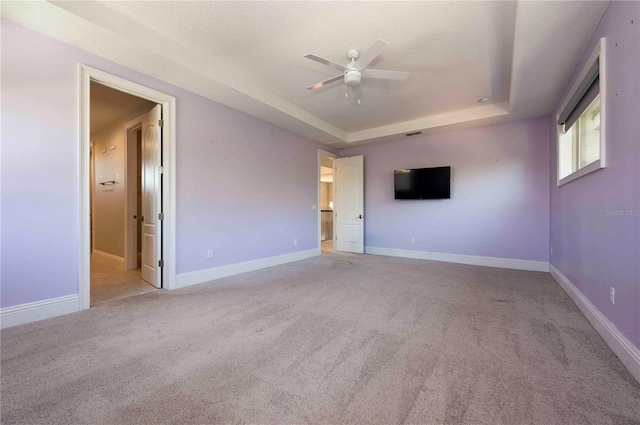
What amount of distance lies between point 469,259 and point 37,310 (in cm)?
600

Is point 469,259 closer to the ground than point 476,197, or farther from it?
closer to the ground

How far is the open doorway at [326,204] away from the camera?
21.1 ft

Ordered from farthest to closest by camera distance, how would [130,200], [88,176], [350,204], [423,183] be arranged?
[350,204] → [423,183] → [130,200] → [88,176]

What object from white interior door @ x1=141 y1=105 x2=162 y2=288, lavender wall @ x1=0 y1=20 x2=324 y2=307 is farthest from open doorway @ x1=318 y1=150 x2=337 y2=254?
white interior door @ x1=141 y1=105 x2=162 y2=288

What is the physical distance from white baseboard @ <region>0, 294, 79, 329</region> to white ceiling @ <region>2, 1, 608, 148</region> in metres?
2.45

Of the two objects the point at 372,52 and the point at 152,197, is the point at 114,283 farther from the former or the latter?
the point at 372,52

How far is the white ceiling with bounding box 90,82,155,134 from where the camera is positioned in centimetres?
381

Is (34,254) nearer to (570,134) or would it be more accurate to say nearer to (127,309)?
Answer: (127,309)

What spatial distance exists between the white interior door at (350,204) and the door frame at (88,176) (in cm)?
397

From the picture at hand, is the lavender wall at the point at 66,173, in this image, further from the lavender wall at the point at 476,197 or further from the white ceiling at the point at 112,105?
the lavender wall at the point at 476,197

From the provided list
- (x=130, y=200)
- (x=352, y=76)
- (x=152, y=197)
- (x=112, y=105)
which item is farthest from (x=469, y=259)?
(x=112, y=105)

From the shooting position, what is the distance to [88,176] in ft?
8.75

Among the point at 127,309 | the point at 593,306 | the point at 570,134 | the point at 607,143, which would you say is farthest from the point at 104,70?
the point at 570,134

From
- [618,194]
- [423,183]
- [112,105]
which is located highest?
[112,105]
